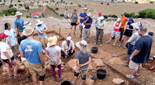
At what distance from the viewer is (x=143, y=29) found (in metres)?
3.58

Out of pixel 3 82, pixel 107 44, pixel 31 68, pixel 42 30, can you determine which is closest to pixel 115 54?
pixel 107 44

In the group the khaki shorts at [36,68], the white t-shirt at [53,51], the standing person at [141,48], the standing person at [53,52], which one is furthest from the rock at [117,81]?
the khaki shorts at [36,68]

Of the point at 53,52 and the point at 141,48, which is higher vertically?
the point at 141,48

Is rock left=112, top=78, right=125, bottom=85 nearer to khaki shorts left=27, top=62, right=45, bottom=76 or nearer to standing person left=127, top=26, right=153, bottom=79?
standing person left=127, top=26, right=153, bottom=79

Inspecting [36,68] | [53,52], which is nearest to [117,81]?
[53,52]

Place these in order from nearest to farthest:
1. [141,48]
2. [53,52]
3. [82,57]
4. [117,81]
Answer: [82,57] < [141,48] < [53,52] < [117,81]

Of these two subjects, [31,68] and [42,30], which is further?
[42,30]

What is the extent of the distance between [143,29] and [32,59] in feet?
11.0

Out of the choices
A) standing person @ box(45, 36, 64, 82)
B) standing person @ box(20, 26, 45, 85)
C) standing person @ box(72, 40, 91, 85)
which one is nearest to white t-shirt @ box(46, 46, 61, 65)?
standing person @ box(45, 36, 64, 82)

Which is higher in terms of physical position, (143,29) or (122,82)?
(143,29)

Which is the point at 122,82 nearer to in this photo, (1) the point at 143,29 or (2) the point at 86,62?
(2) the point at 86,62

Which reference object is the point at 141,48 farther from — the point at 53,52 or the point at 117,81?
the point at 53,52

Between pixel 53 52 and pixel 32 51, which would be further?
pixel 53 52

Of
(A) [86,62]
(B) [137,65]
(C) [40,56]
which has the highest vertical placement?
(C) [40,56]
